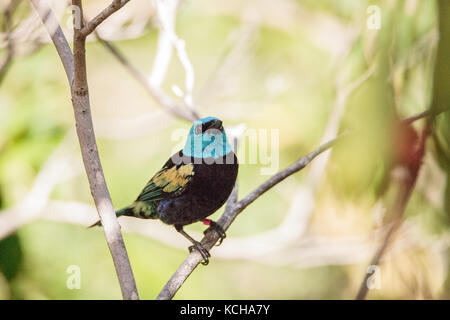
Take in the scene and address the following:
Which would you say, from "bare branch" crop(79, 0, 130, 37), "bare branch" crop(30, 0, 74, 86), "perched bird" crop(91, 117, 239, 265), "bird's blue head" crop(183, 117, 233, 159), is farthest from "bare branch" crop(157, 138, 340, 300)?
"bare branch" crop(79, 0, 130, 37)

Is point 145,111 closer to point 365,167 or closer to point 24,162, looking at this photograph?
point 24,162

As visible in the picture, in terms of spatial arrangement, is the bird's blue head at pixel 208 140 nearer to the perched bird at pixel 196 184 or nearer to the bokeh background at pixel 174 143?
the perched bird at pixel 196 184

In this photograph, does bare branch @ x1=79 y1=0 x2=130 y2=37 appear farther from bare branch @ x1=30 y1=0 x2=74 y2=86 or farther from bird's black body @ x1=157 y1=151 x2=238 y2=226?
bird's black body @ x1=157 y1=151 x2=238 y2=226

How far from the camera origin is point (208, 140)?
8.50 feet

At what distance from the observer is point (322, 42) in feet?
15.8

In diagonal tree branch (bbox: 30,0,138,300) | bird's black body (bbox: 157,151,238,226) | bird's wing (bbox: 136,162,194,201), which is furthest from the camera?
bird's wing (bbox: 136,162,194,201)

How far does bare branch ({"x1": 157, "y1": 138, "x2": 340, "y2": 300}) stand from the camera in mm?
1957

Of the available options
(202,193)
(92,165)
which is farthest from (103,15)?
(202,193)

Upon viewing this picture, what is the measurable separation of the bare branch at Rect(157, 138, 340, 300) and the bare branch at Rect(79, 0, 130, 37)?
0.99m

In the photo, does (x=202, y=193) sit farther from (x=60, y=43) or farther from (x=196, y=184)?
(x=60, y=43)

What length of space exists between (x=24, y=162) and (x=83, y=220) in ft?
2.36

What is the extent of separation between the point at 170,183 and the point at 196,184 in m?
0.17

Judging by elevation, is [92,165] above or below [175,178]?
above

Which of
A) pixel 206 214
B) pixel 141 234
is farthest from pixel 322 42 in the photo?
pixel 206 214
